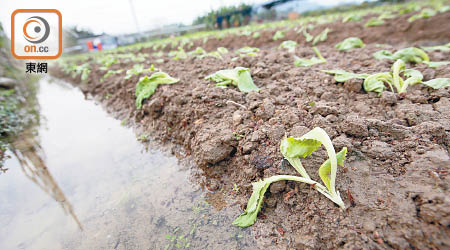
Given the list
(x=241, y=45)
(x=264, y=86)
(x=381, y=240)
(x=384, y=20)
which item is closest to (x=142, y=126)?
(x=264, y=86)

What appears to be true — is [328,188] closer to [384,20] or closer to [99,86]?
[99,86]

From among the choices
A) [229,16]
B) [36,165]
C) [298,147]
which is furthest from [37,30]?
[229,16]

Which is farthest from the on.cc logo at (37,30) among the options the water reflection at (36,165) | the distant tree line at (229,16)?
the distant tree line at (229,16)

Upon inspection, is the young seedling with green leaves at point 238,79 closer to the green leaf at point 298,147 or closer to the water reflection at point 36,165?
the green leaf at point 298,147

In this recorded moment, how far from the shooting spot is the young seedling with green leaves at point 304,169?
3.49ft

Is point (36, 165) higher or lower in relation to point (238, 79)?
lower

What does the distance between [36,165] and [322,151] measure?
9.70 ft

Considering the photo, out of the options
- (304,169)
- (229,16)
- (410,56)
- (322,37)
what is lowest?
(304,169)

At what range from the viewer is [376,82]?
1.83 m

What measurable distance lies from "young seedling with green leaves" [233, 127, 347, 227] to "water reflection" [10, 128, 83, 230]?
1264 millimetres

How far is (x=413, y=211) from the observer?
3.08ft

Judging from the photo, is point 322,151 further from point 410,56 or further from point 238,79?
point 410,56

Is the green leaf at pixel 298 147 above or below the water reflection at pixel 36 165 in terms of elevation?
above

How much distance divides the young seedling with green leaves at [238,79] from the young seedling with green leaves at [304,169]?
1039 millimetres
